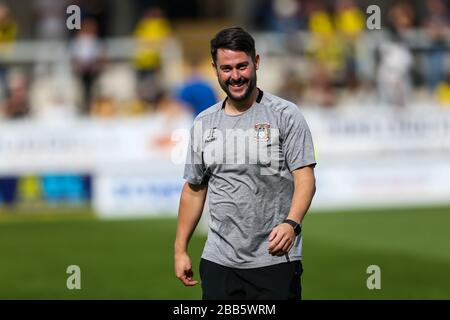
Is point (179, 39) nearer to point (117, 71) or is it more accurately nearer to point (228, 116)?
point (117, 71)

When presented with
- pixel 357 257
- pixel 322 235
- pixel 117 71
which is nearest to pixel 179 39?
pixel 117 71

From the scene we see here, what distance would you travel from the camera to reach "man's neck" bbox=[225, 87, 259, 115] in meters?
7.18

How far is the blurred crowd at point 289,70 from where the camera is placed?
23.6 meters

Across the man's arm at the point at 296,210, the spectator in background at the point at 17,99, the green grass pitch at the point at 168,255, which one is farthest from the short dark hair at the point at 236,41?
the spectator in background at the point at 17,99

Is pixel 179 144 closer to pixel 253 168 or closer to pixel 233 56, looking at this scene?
pixel 253 168

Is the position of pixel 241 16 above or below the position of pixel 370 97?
above

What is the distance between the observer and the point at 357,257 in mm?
15062

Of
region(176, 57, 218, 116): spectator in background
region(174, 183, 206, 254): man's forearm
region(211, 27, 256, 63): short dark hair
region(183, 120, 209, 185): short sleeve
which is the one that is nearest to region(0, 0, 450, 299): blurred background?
region(176, 57, 218, 116): spectator in background

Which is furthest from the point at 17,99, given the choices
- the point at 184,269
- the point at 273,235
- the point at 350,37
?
the point at 273,235

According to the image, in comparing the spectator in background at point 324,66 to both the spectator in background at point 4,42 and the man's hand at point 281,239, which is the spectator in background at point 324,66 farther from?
the man's hand at point 281,239

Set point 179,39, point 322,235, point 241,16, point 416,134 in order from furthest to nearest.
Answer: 1. point 241,16
2. point 179,39
3. point 416,134
4. point 322,235

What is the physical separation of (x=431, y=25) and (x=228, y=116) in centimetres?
1902

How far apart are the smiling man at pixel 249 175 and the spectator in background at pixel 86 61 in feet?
55.8

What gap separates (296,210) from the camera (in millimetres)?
7016
